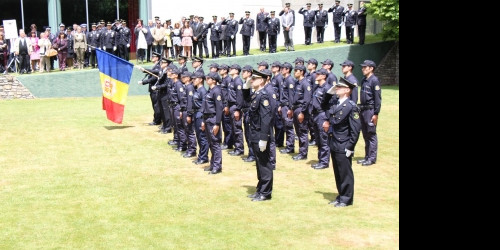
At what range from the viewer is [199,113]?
12.9 m

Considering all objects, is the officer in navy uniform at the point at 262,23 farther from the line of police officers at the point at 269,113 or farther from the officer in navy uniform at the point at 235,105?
the officer in navy uniform at the point at 235,105

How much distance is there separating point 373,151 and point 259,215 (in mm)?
4411

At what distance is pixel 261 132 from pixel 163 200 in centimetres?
201

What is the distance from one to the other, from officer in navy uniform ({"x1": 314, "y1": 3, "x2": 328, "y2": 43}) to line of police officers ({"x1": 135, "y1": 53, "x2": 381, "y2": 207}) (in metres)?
12.8

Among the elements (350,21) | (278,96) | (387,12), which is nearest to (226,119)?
(278,96)

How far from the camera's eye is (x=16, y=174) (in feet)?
42.0

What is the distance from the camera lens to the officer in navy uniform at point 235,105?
1409 centimetres

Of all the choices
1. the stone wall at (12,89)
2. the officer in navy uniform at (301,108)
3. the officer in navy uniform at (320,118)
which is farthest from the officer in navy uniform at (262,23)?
the officer in navy uniform at (320,118)

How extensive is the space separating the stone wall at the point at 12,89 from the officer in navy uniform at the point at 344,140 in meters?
16.4

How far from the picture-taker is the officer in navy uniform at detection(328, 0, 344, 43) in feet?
92.1

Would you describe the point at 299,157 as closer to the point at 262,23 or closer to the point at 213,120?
the point at 213,120

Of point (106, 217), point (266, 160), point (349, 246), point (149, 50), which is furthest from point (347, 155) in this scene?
point (149, 50)

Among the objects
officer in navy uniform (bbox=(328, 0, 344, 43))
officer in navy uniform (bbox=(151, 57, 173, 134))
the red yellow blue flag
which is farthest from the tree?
the red yellow blue flag
